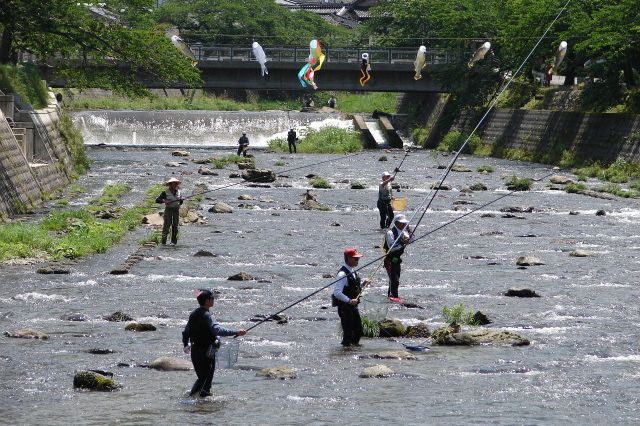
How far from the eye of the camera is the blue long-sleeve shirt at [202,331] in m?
15.1

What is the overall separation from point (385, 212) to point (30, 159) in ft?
48.6

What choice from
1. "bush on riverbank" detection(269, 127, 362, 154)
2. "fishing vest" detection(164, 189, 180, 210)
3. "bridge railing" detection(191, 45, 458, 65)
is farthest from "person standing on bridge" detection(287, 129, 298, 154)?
"fishing vest" detection(164, 189, 180, 210)

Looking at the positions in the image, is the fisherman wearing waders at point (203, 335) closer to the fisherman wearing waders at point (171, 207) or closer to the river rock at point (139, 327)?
Answer: the river rock at point (139, 327)

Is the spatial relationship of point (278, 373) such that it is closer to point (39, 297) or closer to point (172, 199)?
point (39, 297)

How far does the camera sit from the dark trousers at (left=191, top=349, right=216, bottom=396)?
1518 centimetres

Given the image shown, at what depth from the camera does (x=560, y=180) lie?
50906mm

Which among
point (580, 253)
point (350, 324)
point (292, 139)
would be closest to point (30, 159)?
point (580, 253)

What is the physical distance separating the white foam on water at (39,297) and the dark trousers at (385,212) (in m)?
12.9

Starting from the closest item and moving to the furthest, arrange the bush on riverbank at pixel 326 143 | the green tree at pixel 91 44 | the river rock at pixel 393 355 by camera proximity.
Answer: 1. the river rock at pixel 393 355
2. the green tree at pixel 91 44
3. the bush on riverbank at pixel 326 143

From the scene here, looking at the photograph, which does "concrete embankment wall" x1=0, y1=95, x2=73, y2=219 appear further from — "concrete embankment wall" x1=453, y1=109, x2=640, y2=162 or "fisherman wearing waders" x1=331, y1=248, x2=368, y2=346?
"concrete embankment wall" x1=453, y1=109, x2=640, y2=162

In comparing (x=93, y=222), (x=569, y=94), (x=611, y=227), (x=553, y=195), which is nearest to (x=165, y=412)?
(x=93, y=222)

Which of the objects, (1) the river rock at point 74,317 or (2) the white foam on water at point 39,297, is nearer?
(1) the river rock at point 74,317

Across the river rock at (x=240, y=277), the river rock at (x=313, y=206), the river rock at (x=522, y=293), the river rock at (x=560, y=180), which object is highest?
the river rock at (x=560, y=180)

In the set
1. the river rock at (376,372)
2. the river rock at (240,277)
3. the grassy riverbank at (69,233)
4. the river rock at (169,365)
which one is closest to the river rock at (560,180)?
the grassy riverbank at (69,233)
